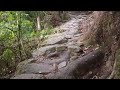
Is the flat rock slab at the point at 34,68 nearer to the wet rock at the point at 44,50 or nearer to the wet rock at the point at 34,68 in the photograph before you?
the wet rock at the point at 34,68

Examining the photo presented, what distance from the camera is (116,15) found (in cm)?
606

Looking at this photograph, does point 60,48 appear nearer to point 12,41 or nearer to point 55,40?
point 55,40

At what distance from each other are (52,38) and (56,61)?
197cm

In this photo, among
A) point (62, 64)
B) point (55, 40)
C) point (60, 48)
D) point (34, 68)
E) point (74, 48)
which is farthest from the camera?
point (55, 40)

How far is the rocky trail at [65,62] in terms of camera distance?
18.6ft

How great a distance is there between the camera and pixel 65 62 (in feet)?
22.3

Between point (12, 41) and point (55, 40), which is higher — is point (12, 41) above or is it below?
above

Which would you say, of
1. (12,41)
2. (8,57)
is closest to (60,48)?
(12,41)

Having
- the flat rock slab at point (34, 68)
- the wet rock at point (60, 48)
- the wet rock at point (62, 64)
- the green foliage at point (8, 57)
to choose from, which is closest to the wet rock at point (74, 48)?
the wet rock at point (60, 48)

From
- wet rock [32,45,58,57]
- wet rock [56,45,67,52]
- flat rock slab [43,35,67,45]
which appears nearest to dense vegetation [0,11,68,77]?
wet rock [32,45,58,57]
